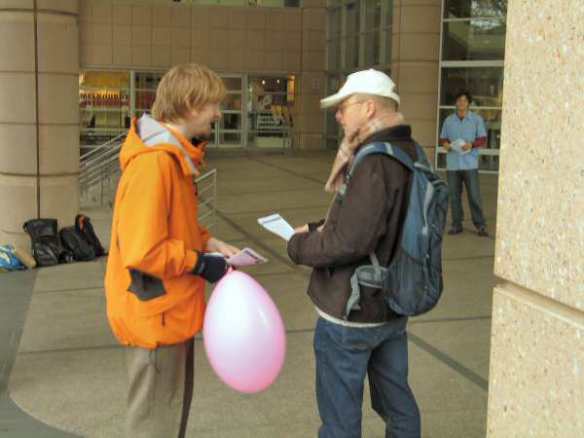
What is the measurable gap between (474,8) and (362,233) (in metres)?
19.5

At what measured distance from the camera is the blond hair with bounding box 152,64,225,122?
3.09 meters

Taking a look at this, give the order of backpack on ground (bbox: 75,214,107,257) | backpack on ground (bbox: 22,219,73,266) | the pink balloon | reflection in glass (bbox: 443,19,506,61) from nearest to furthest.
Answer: the pink balloon
backpack on ground (bbox: 22,219,73,266)
backpack on ground (bbox: 75,214,107,257)
reflection in glass (bbox: 443,19,506,61)

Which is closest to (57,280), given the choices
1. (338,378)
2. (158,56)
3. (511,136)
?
(338,378)

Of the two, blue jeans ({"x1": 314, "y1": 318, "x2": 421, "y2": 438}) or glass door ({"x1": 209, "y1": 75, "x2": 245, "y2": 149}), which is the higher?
glass door ({"x1": 209, "y1": 75, "x2": 245, "y2": 149})

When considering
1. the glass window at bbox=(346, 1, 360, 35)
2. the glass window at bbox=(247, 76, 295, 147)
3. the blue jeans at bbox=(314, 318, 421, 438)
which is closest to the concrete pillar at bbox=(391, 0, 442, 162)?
the glass window at bbox=(346, 1, 360, 35)

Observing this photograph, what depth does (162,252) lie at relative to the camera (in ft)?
9.74

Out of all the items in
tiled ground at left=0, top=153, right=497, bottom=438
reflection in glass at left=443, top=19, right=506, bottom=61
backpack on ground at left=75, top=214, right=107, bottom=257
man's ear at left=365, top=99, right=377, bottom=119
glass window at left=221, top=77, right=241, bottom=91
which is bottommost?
tiled ground at left=0, top=153, right=497, bottom=438

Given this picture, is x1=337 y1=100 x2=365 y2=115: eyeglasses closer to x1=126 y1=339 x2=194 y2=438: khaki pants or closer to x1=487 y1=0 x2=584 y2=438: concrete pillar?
x1=126 y1=339 x2=194 y2=438: khaki pants

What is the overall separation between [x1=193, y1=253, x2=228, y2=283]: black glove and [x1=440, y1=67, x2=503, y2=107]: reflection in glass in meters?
18.8

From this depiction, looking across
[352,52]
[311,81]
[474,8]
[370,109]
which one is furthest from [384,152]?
[311,81]

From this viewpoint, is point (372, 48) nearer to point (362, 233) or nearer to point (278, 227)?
point (278, 227)

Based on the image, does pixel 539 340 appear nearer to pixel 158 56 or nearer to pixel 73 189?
pixel 73 189

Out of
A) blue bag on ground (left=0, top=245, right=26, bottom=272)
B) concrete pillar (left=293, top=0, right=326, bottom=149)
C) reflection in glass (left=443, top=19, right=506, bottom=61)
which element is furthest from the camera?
concrete pillar (left=293, top=0, right=326, bottom=149)

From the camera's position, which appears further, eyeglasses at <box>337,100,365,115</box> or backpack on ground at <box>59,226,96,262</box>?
backpack on ground at <box>59,226,96,262</box>
